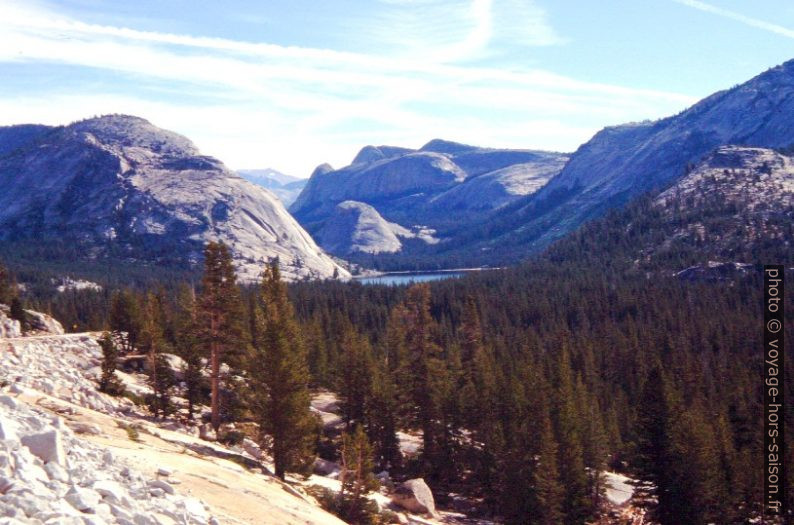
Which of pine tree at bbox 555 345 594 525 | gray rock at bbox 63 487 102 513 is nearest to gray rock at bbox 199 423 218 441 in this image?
pine tree at bbox 555 345 594 525

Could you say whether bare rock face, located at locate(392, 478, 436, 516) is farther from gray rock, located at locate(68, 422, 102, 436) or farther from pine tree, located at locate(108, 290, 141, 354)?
pine tree, located at locate(108, 290, 141, 354)

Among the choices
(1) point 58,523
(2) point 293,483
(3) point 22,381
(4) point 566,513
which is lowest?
(4) point 566,513

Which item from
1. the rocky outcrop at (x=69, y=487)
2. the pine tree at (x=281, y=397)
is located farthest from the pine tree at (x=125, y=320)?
the rocky outcrop at (x=69, y=487)

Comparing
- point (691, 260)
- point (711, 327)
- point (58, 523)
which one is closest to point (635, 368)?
point (711, 327)

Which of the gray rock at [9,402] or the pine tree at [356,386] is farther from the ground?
the gray rock at [9,402]

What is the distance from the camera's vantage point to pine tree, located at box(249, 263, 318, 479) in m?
38.2

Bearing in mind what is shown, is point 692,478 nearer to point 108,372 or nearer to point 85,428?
point 85,428

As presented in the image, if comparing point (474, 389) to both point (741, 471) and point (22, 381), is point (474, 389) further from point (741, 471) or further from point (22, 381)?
point (22, 381)

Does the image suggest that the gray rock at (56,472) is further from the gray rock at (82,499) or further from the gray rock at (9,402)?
the gray rock at (9,402)

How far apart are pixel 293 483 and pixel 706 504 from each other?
108 feet

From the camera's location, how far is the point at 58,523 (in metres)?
13.2

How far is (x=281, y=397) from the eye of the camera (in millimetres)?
38938

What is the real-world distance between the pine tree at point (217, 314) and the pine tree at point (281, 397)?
457cm

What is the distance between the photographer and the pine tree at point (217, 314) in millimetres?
43875
